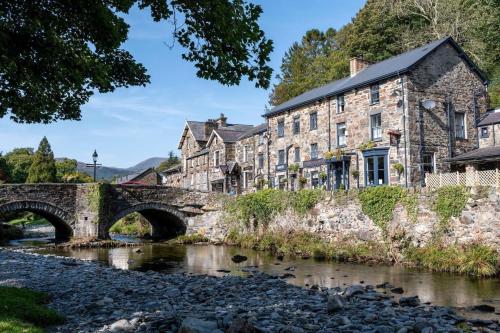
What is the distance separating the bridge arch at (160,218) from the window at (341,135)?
48.8 ft

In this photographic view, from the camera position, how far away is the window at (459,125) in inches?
1249

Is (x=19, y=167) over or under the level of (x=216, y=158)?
over

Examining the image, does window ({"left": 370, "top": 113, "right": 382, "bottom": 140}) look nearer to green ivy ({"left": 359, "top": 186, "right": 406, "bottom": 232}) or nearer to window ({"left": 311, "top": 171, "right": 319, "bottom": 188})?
window ({"left": 311, "top": 171, "right": 319, "bottom": 188})

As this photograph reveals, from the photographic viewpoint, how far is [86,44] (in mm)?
10734

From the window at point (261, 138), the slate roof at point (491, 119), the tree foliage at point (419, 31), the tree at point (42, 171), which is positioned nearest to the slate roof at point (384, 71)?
the slate roof at point (491, 119)

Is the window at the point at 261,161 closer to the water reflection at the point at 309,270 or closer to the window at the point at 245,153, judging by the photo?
the window at the point at 245,153

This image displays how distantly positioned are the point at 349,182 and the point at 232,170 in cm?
1715

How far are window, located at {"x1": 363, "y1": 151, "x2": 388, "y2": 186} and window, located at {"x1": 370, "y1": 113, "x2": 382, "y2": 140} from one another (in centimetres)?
133

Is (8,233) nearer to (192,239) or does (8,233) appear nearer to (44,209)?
(44,209)

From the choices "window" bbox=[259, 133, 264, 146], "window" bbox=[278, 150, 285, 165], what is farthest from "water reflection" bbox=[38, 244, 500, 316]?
A: "window" bbox=[259, 133, 264, 146]

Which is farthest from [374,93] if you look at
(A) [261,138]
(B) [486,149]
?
(A) [261,138]

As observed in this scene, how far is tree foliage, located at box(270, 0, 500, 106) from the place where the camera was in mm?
44656

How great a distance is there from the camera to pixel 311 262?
78.7 feet

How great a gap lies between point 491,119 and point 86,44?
28944 millimetres
